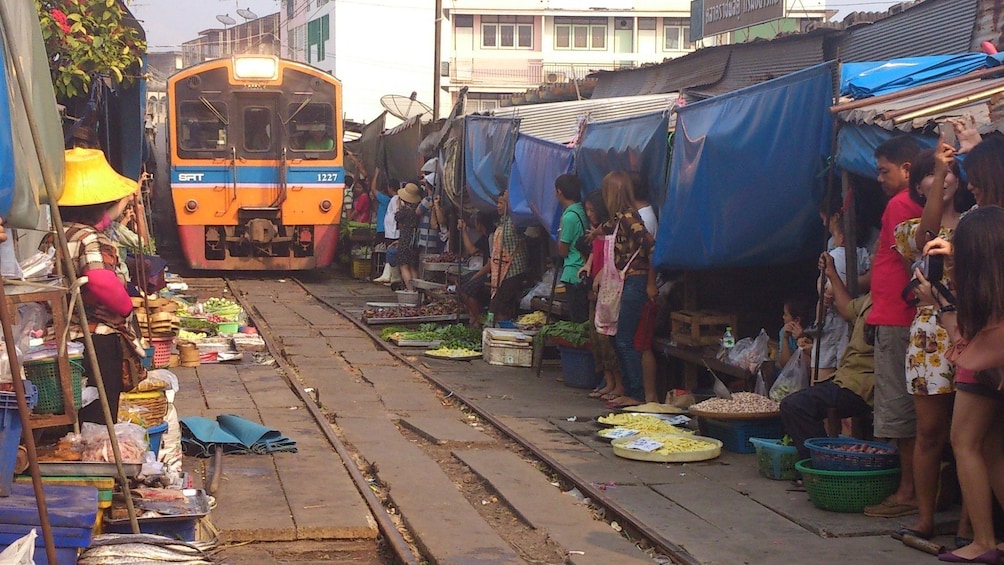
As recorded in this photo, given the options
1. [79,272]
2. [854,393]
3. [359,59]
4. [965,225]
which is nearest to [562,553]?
[854,393]

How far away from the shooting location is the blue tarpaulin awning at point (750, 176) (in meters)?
6.90

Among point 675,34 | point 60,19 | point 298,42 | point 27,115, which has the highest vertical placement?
point 298,42

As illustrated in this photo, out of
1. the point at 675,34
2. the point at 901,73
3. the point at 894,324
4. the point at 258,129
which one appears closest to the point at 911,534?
the point at 894,324

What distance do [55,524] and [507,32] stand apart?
43.6 meters

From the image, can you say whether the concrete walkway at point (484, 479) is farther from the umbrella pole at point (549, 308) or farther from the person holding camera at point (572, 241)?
the person holding camera at point (572, 241)

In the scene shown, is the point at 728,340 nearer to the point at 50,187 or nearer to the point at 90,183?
the point at 90,183

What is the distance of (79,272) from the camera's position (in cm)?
567

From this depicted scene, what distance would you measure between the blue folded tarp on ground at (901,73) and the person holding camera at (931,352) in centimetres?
125

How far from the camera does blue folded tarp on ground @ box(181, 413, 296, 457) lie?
284 inches

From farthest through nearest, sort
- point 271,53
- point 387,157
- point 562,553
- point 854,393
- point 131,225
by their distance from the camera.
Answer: point 387,157 → point 271,53 → point 131,225 → point 854,393 → point 562,553

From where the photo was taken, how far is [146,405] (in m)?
6.33

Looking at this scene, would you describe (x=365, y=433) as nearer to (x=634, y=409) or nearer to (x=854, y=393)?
(x=634, y=409)

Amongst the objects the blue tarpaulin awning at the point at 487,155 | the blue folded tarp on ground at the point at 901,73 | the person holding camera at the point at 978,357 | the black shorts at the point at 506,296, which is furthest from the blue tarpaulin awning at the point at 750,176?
the blue tarpaulin awning at the point at 487,155

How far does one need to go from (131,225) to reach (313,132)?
6293 mm
